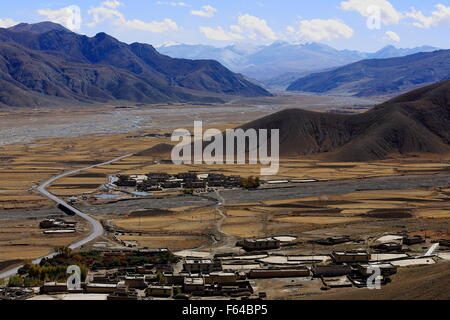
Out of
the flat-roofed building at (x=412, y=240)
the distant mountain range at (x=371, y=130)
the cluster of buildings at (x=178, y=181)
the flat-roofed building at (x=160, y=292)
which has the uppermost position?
the distant mountain range at (x=371, y=130)

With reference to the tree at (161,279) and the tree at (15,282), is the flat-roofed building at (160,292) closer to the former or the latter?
the tree at (161,279)

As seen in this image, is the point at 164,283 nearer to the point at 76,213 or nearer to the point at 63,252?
the point at 63,252

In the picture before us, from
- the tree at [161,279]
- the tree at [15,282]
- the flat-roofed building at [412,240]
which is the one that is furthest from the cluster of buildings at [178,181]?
the tree at [15,282]

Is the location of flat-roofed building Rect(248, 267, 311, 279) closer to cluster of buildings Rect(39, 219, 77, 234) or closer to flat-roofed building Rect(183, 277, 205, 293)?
flat-roofed building Rect(183, 277, 205, 293)
